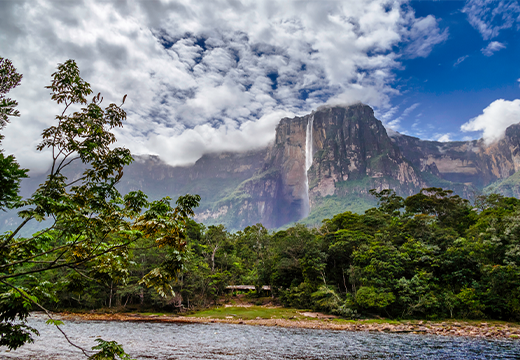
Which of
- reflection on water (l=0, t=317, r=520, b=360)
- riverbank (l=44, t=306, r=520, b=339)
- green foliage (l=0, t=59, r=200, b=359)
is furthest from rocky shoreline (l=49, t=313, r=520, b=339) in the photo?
green foliage (l=0, t=59, r=200, b=359)

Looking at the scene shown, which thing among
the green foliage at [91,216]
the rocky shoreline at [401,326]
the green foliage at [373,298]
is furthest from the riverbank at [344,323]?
the green foliage at [91,216]

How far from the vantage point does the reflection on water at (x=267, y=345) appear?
54.3ft

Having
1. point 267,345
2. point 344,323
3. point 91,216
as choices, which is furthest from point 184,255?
point 344,323

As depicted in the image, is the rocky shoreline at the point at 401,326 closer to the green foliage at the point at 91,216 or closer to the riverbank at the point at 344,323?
the riverbank at the point at 344,323

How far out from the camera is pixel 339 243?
39.4 metres

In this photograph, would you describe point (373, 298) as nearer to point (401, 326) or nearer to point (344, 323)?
point (401, 326)

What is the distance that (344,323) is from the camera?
30812 mm

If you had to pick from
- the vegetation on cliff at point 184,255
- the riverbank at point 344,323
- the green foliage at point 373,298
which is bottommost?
the riverbank at point 344,323

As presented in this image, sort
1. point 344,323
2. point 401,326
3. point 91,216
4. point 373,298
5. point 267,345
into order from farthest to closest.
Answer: point 373,298 → point 344,323 → point 401,326 → point 267,345 → point 91,216

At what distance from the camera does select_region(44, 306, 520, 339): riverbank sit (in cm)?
2528

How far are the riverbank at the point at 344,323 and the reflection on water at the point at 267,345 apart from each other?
297cm

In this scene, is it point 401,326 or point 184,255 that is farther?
point 401,326

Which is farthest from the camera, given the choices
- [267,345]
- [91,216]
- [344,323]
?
[344,323]

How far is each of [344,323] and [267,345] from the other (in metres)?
14.9
